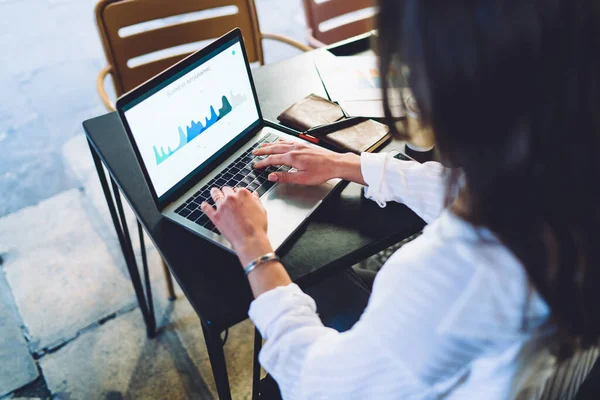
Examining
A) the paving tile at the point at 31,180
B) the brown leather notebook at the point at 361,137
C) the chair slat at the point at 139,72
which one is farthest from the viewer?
the paving tile at the point at 31,180

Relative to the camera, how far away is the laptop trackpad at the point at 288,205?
2.92 feet

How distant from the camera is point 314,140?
1094mm

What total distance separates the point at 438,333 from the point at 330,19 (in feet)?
5.36

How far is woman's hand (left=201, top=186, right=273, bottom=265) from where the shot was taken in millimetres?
806

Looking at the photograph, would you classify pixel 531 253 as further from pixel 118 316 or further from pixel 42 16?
pixel 42 16

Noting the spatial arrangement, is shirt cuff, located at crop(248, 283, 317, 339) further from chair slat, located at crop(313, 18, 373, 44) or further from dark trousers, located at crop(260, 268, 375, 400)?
chair slat, located at crop(313, 18, 373, 44)

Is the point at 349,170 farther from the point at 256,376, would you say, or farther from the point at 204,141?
the point at 256,376

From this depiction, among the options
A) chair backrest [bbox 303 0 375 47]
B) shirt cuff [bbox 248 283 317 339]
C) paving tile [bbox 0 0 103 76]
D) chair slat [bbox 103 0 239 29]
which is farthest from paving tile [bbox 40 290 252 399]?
paving tile [bbox 0 0 103 76]

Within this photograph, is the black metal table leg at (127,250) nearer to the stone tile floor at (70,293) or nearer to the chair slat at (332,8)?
the stone tile floor at (70,293)

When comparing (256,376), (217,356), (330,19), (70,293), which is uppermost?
(330,19)

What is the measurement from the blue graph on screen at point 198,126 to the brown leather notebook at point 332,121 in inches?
5.3

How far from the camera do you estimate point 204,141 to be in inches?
39.9

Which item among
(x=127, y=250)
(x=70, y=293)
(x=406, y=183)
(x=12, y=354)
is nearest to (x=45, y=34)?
(x=70, y=293)

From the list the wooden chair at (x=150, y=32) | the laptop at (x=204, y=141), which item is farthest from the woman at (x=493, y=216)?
the wooden chair at (x=150, y=32)
